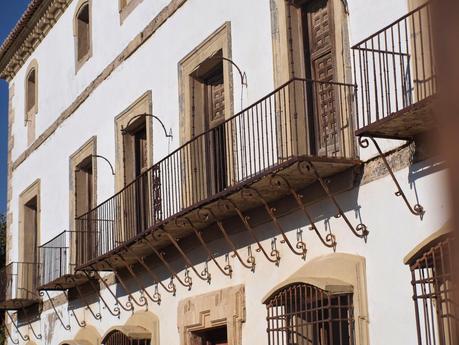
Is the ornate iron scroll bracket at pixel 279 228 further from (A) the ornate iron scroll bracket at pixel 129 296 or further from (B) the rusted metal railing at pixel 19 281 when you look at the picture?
(B) the rusted metal railing at pixel 19 281

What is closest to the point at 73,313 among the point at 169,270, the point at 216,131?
the point at 169,270

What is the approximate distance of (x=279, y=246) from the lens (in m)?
8.18

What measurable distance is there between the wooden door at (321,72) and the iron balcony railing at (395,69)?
543 millimetres

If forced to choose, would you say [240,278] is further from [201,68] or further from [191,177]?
[201,68]

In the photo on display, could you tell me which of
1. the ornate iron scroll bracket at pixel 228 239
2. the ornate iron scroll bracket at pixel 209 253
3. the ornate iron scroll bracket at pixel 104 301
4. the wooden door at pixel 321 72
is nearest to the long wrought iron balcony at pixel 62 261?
the ornate iron scroll bracket at pixel 104 301

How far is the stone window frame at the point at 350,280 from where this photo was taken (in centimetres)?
667

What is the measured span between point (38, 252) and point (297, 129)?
1013 cm

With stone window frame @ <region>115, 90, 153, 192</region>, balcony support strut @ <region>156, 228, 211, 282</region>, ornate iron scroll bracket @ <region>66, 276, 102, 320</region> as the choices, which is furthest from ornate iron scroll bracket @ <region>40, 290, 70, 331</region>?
balcony support strut @ <region>156, 228, 211, 282</region>

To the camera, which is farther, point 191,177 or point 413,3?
point 191,177

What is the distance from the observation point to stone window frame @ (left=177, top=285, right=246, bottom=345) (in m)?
8.87

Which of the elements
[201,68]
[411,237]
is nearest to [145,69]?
[201,68]

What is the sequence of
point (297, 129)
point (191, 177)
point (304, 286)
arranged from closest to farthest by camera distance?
1. point (304, 286)
2. point (297, 129)
3. point (191, 177)

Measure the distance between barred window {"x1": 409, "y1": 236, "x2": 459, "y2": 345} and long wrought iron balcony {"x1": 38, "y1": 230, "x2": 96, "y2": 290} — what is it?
24.8 feet

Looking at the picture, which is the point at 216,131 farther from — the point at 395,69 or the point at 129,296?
the point at 395,69
